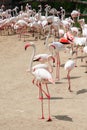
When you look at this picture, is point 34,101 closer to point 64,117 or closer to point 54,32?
point 64,117

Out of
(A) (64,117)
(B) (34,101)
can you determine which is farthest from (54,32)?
(A) (64,117)

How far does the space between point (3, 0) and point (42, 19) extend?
8.11 meters

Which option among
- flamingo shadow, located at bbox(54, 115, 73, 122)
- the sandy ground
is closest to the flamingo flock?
the sandy ground

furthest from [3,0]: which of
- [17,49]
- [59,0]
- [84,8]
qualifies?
[17,49]

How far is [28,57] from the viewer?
1394 centimetres

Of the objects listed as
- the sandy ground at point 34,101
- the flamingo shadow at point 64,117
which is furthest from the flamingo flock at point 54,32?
the flamingo shadow at point 64,117

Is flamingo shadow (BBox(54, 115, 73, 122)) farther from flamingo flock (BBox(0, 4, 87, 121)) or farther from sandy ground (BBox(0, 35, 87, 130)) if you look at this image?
flamingo flock (BBox(0, 4, 87, 121))

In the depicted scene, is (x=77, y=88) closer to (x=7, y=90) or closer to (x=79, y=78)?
(x=79, y=78)

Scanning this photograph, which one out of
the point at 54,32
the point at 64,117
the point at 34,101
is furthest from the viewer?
the point at 54,32

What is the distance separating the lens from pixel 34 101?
9305 millimetres

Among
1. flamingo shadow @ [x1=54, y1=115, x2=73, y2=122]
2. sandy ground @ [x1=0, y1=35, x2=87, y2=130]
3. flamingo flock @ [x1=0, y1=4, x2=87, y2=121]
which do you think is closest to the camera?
sandy ground @ [x1=0, y1=35, x2=87, y2=130]

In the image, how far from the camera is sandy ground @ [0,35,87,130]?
7855 mm

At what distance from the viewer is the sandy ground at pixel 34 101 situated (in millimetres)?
7855

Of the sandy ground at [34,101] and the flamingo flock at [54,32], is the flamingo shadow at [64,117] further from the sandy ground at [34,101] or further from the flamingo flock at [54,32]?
the flamingo flock at [54,32]
